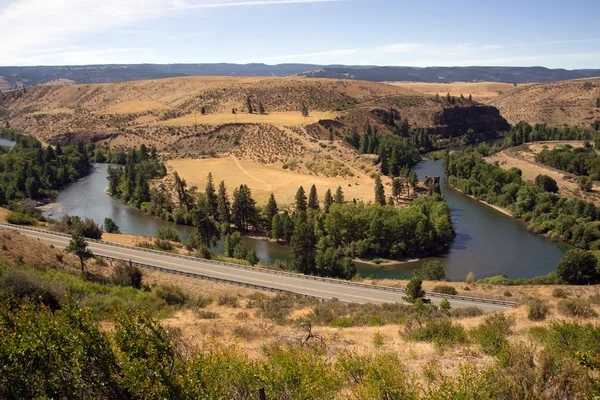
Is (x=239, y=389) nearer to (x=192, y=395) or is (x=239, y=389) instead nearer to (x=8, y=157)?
(x=192, y=395)

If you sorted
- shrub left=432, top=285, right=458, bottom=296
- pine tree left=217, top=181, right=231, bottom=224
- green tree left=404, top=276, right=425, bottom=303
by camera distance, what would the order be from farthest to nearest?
pine tree left=217, top=181, right=231, bottom=224, shrub left=432, top=285, right=458, bottom=296, green tree left=404, top=276, right=425, bottom=303

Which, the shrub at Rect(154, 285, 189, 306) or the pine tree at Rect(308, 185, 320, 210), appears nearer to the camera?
the shrub at Rect(154, 285, 189, 306)

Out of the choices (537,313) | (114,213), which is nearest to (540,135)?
(114,213)

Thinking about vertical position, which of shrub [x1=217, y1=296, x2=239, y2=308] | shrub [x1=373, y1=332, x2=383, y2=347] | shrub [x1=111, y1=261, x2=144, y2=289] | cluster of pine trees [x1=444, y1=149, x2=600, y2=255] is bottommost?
cluster of pine trees [x1=444, y1=149, x2=600, y2=255]

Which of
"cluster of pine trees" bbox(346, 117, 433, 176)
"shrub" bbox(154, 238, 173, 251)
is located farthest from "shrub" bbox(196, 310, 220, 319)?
"cluster of pine trees" bbox(346, 117, 433, 176)

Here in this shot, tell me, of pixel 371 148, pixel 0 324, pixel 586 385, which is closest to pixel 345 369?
pixel 586 385

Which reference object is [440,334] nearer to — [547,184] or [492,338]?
[492,338]

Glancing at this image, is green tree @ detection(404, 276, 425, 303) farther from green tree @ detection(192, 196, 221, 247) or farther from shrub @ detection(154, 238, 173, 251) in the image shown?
green tree @ detection(192, 196, 221, 247)
